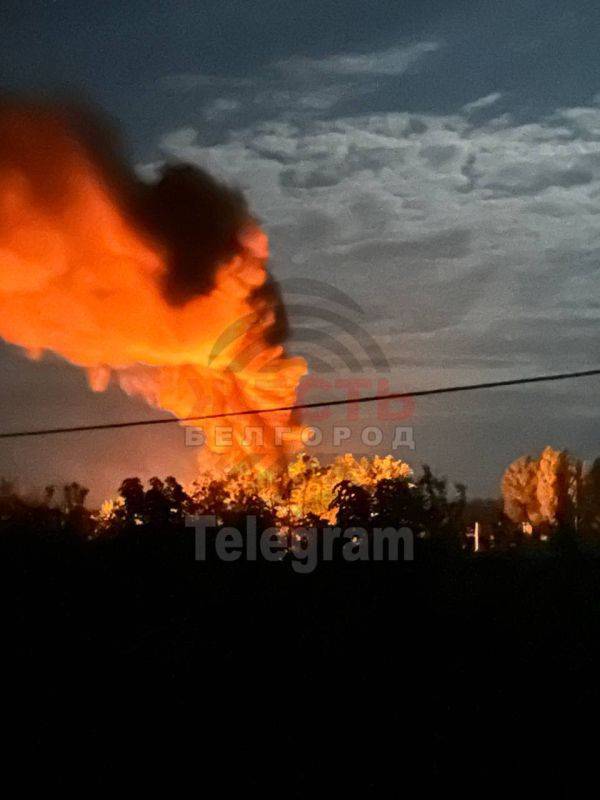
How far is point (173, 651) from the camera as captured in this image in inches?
463

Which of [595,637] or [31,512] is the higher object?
[31,512]

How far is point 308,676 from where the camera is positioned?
11172 mm

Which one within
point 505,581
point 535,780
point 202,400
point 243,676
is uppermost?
point 202,400

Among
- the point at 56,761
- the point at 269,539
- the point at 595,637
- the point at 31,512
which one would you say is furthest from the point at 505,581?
the point at 31,512

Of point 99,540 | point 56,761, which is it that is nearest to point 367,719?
point 56,761

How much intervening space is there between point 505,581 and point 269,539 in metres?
3.59

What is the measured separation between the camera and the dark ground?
1004 cm

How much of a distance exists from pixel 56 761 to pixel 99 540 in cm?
462

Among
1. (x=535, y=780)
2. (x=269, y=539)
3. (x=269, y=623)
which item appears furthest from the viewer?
(x=269, y=539)

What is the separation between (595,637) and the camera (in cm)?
1092

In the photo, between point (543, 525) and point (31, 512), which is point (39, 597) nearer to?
point (31, 512)

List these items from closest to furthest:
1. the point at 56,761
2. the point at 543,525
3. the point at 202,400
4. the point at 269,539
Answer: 1. the point at 56,761
2. the point at 269,539
3. the point at 543,525
4. the point at 202,400

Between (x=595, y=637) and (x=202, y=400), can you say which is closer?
(x=595, y=637)

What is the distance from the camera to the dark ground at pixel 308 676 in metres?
10.0
